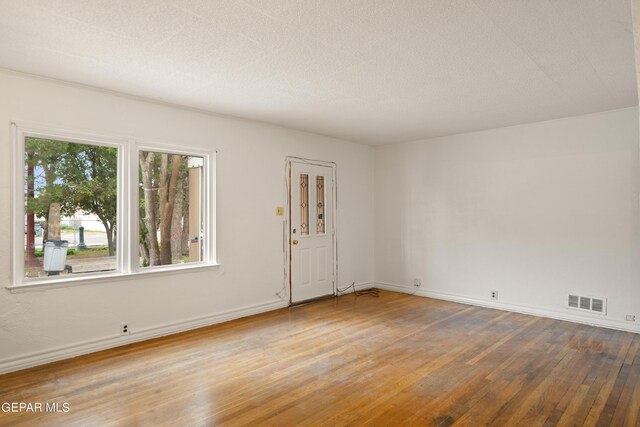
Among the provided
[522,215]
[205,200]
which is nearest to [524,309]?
[522,215]

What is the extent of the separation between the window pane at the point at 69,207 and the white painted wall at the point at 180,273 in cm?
20

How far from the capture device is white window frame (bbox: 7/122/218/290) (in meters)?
3.31

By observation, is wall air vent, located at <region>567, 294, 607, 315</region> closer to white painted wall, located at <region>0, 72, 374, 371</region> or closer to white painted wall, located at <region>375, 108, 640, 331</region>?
white painted wall, located at <region>375, 108, 640, 331</region>

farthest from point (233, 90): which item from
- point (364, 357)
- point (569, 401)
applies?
point (569, 401)

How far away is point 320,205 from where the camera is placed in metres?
6.09

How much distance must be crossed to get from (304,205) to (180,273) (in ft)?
7.17

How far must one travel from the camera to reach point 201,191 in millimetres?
4664

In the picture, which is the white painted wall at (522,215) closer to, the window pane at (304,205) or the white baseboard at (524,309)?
the white baseboard at (524,309)

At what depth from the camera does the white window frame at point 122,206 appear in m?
3.31

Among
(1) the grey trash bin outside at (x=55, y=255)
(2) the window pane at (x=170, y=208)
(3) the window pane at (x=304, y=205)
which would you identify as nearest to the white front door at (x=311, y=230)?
(3) the window pane at (x=304, y=205)

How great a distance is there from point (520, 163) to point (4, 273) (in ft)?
19.4

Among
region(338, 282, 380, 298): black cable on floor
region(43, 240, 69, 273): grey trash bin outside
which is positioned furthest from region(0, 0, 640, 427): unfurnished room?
region(338, 282, 380, 298): black cable on floor

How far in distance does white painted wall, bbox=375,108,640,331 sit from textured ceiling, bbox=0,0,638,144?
657 mm

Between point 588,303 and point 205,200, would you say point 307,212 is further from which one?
point 588,303
